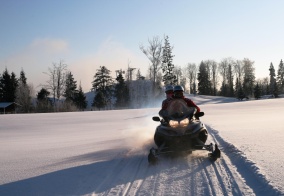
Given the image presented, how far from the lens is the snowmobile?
24.8ft

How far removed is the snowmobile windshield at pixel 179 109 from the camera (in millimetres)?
8458

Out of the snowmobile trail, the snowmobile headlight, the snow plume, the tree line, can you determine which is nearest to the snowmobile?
the snowmobile headlight

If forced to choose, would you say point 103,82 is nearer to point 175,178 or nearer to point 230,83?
point 230,83

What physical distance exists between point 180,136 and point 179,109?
1.25 m

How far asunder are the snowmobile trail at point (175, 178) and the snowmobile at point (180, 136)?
229 millimetres

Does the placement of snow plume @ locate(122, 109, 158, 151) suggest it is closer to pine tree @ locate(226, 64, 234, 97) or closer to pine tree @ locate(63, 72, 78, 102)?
pine tree @ locate(63, 72, 78, 102)

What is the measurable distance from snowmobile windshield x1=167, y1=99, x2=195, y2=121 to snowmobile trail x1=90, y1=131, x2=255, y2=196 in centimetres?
118

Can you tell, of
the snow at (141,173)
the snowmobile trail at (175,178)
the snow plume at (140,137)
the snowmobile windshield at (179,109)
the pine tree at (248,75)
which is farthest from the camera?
the pine tree at (248,75)

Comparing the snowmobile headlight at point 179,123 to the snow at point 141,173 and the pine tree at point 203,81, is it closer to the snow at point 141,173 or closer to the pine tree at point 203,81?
the snow at point 141,173

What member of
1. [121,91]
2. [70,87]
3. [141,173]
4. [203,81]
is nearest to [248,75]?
[203,81]

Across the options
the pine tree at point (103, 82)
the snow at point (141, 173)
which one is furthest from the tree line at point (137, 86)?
the snow at point (141, 173)

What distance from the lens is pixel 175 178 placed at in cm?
595

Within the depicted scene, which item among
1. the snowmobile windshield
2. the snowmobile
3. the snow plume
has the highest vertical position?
the snowmobile windshield

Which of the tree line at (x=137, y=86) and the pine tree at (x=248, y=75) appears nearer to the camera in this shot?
the tree line at (x=137, y=86)
